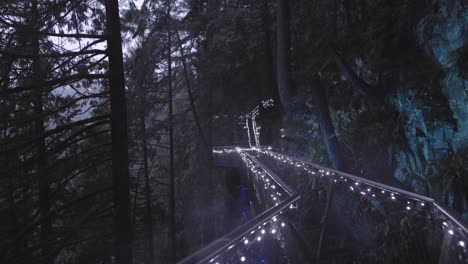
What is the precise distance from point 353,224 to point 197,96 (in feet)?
37.2

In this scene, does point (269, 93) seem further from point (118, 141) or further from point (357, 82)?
point (118, 141)

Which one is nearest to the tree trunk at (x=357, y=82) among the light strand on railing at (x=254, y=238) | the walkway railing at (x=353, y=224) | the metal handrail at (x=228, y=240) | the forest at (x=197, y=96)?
the forest at (x=197, y=96)

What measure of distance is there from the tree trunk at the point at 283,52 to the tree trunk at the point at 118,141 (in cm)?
547

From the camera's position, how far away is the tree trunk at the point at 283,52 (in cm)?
752

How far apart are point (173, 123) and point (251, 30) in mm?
5892

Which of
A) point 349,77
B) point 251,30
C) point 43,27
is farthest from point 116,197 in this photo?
point 251,30

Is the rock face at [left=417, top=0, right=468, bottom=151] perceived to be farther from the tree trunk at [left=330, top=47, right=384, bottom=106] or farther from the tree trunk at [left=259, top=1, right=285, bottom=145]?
the tree trunk at [left=259, top=1, right=285, bottom=145]

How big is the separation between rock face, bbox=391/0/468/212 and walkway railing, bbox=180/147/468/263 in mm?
1184

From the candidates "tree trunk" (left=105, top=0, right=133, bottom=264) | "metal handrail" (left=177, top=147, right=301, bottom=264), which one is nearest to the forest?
"tree trunk" (left=105, top=0, right=133, bottom=264)

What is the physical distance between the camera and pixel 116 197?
11.0 ft

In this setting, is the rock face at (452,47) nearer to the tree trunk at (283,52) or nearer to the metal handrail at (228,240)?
the tree trunk at (283,52)

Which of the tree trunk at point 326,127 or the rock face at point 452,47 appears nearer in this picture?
the rock face at point 452,47

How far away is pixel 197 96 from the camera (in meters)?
15.1

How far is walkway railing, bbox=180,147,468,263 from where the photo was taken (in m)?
2.13
